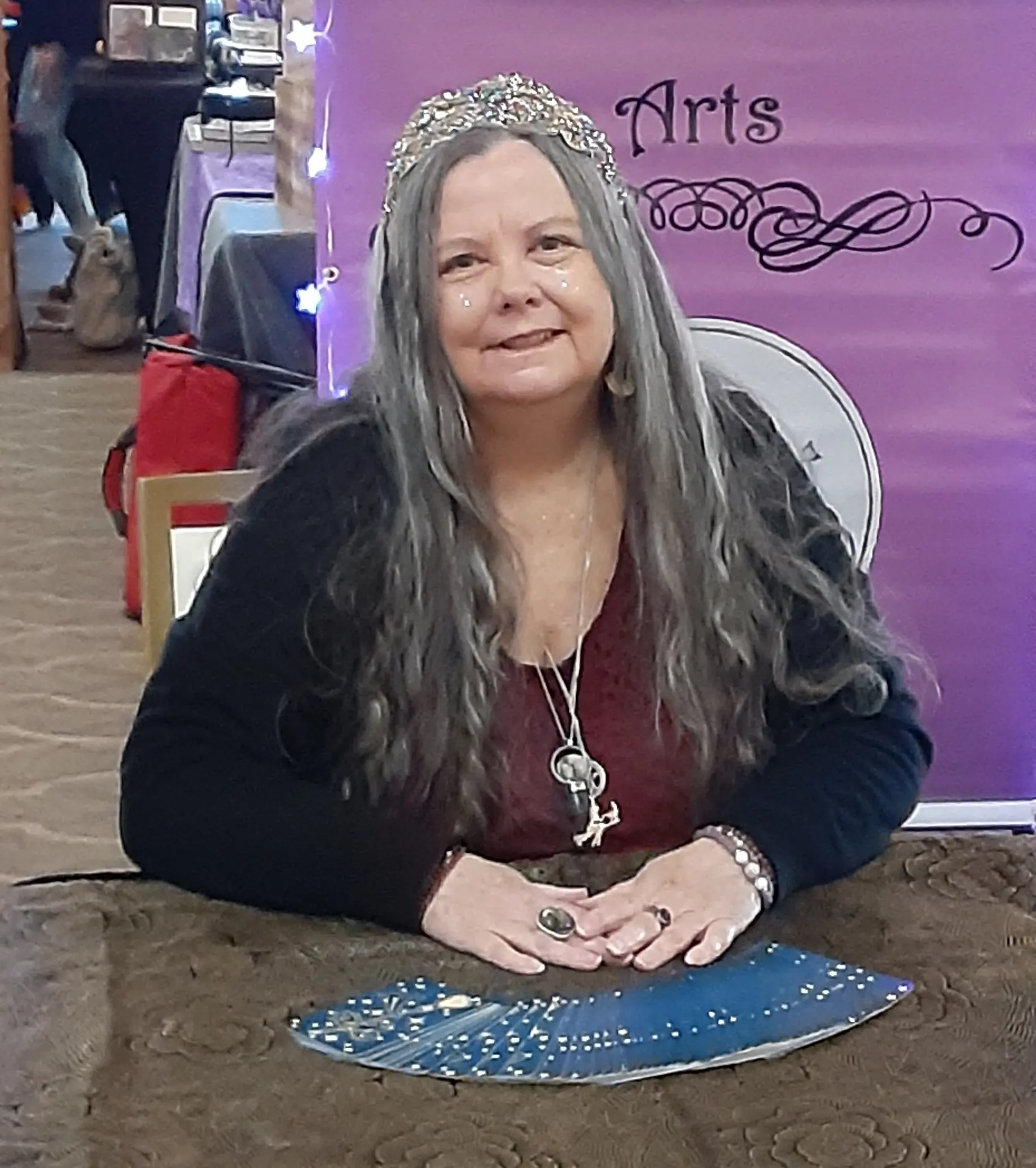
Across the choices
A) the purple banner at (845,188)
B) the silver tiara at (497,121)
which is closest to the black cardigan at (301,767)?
the silver tiara at (497,121)

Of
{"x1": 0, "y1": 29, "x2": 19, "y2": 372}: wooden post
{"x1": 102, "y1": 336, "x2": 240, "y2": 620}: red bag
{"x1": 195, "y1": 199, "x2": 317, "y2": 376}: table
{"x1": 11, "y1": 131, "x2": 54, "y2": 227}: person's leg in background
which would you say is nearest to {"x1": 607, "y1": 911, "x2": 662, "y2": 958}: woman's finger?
{"x1": 195, "y1": 199, "x2": 317, "y2": 376}: table

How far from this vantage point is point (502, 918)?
3.84 ft

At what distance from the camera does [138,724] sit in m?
1.33

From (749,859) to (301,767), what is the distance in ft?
1.10

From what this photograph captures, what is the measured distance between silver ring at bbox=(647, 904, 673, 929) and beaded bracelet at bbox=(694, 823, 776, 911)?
7cm

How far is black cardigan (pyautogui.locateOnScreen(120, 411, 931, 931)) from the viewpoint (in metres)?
1.22

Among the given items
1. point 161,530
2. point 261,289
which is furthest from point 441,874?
point 261,289

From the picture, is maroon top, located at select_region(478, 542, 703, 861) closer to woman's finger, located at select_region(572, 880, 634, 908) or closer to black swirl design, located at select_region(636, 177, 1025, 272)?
woman's finger, located at select_region(572, 880, 634, 908)

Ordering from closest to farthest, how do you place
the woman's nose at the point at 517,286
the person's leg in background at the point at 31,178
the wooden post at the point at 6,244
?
1. the woman's nose at the point at 517,286
2. the wooden post at the point at 6,244
3. the person's leg in background at the point at 31,178

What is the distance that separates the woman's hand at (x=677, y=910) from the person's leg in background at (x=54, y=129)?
198 inches

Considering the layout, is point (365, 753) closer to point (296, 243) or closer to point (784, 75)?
point (784, 75)

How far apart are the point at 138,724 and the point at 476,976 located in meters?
0.35

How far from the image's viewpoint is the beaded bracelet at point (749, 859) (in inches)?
48.3

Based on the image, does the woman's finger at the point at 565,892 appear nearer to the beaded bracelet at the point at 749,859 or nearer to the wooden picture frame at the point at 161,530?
the beaded bracelet at the point at 749,859
